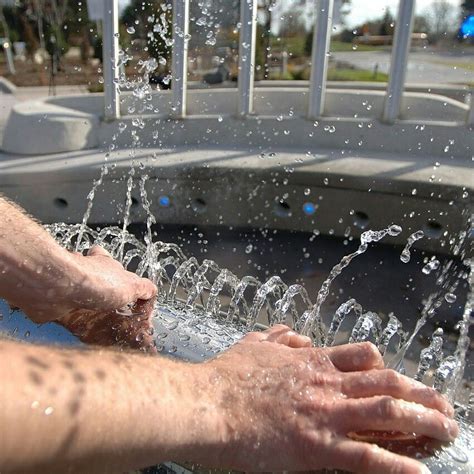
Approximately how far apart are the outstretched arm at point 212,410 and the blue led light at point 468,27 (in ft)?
14.5

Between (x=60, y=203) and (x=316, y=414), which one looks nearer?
(x=316, y=414)

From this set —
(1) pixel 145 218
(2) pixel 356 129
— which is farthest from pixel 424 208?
(1) pixel 145 218

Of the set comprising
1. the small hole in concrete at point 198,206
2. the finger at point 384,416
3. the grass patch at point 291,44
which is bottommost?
the small hole in concrete at point 198,206

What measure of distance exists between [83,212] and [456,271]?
2.86 meters

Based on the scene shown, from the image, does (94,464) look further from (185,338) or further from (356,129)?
(356,129)

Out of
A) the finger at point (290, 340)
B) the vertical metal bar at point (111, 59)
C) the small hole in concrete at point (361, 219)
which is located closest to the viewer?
the finger at point (290, 340)

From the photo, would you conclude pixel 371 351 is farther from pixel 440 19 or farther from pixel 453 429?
pixel 440 19

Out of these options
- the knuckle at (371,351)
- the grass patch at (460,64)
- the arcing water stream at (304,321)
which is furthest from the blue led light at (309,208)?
the knuckle at (371,351)

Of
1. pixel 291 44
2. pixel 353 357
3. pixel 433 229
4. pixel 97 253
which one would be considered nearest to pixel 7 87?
pixel 291 44

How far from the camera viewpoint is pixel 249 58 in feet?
15.8

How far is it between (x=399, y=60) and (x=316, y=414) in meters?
4.12

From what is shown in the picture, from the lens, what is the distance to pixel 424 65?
5059 mm

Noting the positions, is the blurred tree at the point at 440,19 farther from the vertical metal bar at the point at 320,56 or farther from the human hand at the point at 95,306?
the human hand at the point at 95,306

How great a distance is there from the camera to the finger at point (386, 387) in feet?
3.32
